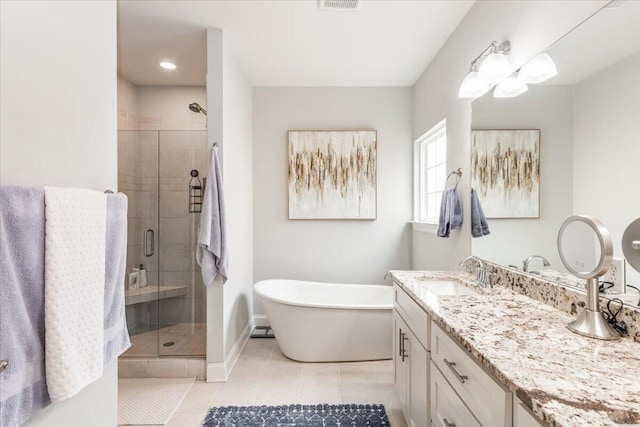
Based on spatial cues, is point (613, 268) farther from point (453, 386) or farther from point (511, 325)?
point (453, 386)

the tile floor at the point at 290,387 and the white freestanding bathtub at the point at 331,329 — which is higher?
the white freestanding bathtub at the point at 331,329

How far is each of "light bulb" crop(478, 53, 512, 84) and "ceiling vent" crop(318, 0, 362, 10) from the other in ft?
2.99

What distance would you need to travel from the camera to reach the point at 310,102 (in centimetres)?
342

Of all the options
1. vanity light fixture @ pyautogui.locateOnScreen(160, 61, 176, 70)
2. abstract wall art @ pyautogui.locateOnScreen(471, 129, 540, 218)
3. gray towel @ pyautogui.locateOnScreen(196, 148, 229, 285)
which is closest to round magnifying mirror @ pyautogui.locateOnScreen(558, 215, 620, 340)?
abstract wall art @ pyautogui.locateOnScreen(471, 129, 540, 218)

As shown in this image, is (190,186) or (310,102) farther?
(310,102)

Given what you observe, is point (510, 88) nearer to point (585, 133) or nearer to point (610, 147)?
point (585, 133)

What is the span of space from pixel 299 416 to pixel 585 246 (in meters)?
1.76

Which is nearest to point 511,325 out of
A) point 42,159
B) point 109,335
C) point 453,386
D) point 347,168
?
point 453,386

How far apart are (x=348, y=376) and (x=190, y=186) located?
205 cm

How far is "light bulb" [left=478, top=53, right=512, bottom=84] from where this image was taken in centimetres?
165

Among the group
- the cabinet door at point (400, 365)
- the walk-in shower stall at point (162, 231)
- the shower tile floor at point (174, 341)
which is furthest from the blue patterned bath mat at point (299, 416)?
the walk-in shower stall at point (162, 231)

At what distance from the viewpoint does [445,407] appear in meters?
1.19

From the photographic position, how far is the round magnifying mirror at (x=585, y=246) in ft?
3.23

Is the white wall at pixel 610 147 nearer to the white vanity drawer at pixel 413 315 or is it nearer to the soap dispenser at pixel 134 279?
the white vanity drawer at pixel 413 315
